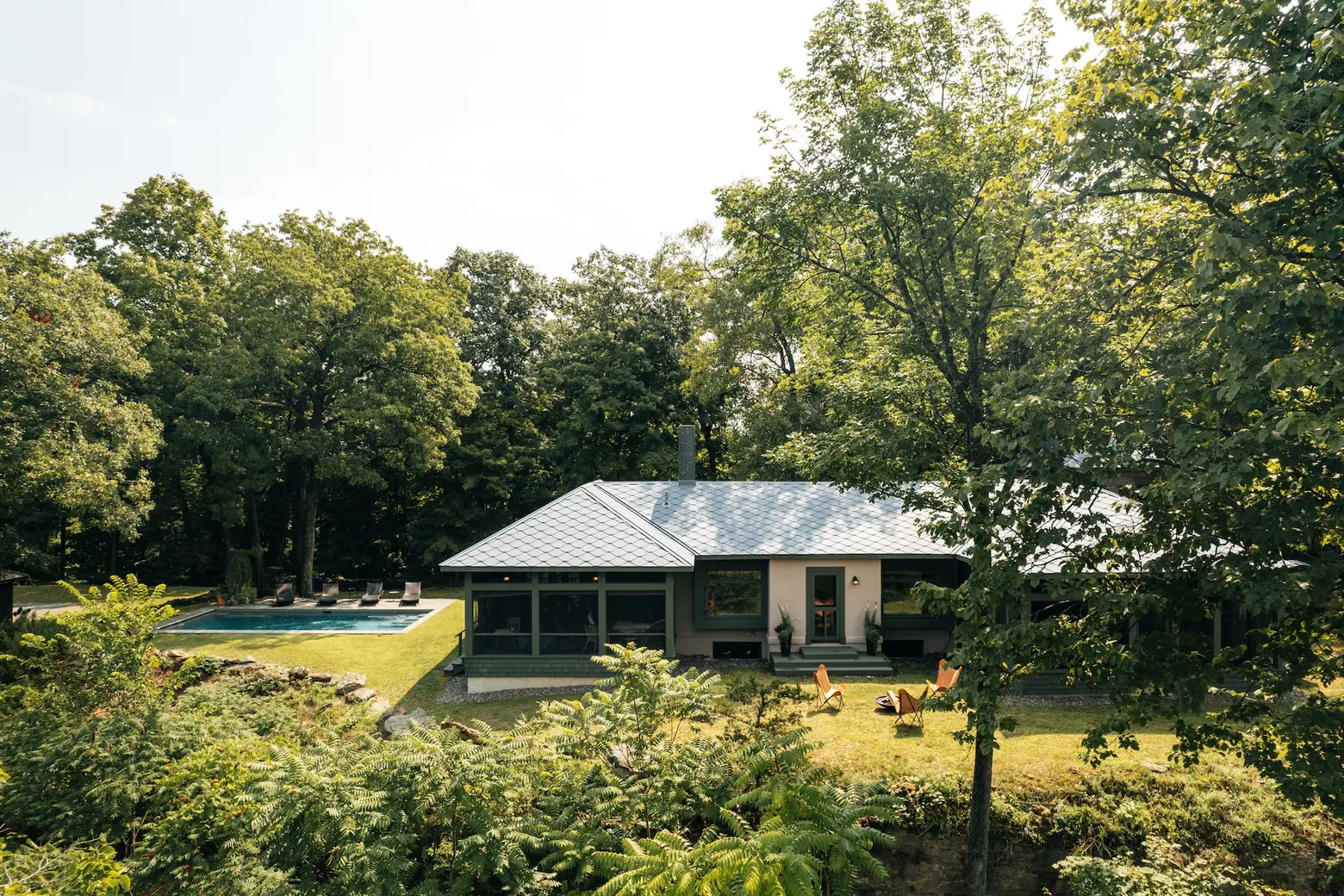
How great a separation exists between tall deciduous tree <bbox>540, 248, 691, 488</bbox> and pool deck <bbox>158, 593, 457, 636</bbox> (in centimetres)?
785

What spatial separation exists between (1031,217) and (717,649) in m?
12.7

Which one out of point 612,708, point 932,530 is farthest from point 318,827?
point 932,530

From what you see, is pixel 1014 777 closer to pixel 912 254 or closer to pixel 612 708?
pixel 612 708

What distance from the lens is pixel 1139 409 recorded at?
6.75 meters


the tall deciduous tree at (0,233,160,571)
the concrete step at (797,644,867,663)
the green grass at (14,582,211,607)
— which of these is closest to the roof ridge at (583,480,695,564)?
the concrete step at (797,644,867,663)

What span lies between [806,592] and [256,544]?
2184 cm

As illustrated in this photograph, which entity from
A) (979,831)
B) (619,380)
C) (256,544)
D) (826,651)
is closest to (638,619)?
(826,651)

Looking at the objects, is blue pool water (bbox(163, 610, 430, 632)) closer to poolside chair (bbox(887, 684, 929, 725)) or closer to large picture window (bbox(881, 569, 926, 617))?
large picture window (bbox(881, 569, 926, 617))

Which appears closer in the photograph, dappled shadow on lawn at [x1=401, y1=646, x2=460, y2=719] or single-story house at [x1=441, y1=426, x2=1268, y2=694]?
dappled shadow on lawn at [x1=401, y1=646, x2=460, y2=719]

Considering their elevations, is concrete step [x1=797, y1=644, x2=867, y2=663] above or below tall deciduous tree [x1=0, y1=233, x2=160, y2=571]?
below

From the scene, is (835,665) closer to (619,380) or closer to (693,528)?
(693,528)

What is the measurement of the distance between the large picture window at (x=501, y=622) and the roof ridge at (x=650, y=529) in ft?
9.96

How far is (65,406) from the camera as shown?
54.4 feet

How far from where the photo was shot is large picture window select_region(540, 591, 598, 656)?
604 inches
